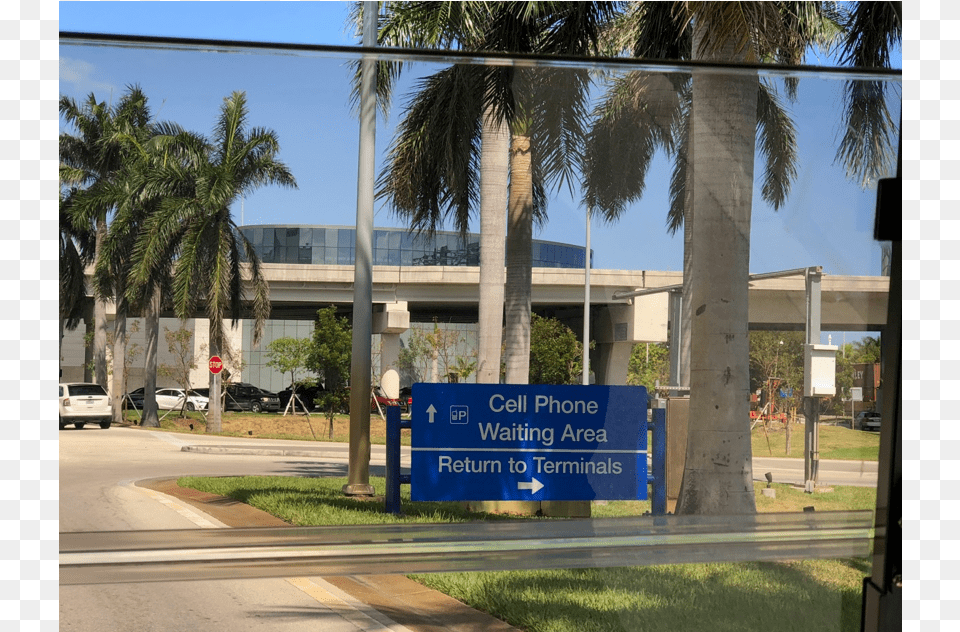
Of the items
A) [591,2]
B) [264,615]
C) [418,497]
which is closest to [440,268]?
[418,497]

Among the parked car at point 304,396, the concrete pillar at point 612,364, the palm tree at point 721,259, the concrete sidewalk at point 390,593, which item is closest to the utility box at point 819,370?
the palm tree at point 721,259

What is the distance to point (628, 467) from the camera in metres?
2.62

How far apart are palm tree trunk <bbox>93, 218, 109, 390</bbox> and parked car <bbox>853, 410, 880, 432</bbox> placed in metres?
2.23

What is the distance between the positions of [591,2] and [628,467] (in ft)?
15.4

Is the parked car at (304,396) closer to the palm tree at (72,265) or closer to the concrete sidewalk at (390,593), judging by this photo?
the concrete sidewalk at (390,593)

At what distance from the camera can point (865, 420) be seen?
271 centimetres

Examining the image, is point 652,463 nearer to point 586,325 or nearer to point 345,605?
point 586,325

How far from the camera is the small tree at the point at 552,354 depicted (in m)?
2.57

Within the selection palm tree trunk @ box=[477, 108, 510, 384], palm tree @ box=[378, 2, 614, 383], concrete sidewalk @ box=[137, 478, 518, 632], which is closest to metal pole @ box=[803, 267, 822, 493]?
palm tree @ box=[378, 2, 614, 383]

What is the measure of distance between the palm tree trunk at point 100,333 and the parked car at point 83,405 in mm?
31

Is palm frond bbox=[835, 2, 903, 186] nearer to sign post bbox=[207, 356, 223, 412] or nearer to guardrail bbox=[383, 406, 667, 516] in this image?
guardrail bbox=[383, 406, 667, 516]

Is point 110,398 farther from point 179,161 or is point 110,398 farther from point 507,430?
point 507,430

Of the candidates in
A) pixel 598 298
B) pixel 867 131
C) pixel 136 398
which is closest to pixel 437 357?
pixel 598 298

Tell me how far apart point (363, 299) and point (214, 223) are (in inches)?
18.6
